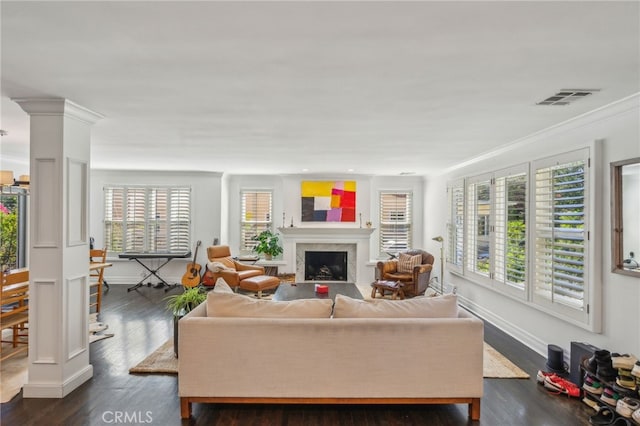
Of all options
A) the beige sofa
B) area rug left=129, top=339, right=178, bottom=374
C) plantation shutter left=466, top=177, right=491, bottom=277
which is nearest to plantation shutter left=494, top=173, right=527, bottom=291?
plantation shutter left=466, top=177, right=491, bottom=277

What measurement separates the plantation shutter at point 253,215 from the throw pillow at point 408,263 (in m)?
3.16

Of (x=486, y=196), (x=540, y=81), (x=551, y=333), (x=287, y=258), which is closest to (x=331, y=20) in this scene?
(x=540, y=81)

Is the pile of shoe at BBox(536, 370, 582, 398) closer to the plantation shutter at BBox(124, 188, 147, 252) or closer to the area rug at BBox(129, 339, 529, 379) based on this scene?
the area rug at BBox(129, 339, 529, 379)

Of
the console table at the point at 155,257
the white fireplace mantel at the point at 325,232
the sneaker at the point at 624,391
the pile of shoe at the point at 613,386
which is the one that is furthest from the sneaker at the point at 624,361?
the console table at the point at 155,257

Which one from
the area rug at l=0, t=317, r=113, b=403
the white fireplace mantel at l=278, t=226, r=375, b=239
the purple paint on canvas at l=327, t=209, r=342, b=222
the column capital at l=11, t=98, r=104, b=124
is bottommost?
the area rug at l=0, t=317, r=113, b=403

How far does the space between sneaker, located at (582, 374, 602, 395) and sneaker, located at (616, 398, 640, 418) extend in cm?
24

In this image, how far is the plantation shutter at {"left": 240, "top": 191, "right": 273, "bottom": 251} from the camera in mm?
8359

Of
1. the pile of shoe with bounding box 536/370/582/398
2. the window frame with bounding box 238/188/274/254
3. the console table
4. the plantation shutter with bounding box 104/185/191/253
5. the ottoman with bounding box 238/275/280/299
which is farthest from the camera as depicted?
the window frame with bounding box 238/188/274/254

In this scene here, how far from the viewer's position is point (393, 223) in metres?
8.45

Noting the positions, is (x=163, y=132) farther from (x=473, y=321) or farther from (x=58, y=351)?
(x=473, y=321)

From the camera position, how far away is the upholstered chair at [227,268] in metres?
6.61

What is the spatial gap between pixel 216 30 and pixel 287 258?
657cm

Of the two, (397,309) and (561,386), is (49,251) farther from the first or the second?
(561,386)

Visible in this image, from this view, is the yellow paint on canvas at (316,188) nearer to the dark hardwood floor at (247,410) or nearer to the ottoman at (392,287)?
the ottoman at (392,287)
